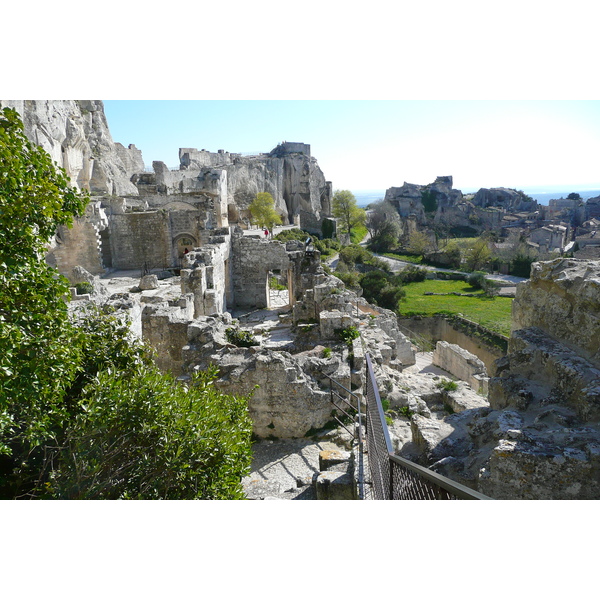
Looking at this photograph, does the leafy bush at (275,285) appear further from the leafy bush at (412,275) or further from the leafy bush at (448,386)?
the leafy bush at (412,275)

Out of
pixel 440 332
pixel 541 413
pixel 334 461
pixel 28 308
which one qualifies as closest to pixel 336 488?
pixel 334 461

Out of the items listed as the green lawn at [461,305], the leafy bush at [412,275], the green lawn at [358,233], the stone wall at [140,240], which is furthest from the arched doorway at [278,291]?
the green lawn at [358,233]

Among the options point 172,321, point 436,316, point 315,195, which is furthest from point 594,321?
point 315,195

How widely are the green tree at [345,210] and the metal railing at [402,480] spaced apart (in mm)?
56683

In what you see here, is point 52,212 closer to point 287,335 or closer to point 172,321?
point 172,321

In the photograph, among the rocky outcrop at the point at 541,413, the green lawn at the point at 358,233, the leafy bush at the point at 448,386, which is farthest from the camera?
the green lawn at the point at 358,233

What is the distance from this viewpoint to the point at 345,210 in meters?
60.9

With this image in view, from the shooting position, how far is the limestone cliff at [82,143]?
2617cm

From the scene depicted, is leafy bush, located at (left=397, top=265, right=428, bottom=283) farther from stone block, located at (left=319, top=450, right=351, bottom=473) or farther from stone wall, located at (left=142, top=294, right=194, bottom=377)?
stone block, located at (left=319, top=450, right=351, bottom=473)

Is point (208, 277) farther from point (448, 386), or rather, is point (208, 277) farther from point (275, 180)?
point (275, 180)

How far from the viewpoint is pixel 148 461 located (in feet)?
13.2

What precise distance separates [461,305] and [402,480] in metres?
33.6

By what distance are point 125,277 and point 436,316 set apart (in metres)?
20.6

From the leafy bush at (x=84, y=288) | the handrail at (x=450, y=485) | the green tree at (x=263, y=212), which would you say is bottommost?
the leafy bush at (x=84, y=288)
